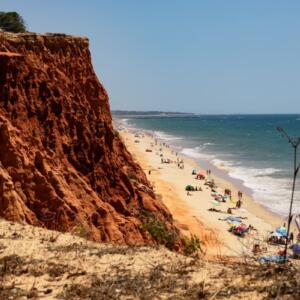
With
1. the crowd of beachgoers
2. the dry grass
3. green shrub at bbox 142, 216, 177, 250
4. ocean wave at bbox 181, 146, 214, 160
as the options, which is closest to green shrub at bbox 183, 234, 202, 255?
green shrub at bbox 142, 216, 177, 250

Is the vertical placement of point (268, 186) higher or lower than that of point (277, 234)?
higher

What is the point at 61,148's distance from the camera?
17.5 m

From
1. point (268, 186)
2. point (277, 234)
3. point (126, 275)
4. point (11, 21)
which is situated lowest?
point (277, 234)

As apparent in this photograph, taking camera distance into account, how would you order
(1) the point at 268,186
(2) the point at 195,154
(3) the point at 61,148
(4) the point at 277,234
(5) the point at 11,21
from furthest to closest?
(2) the point at 195,154
(1) the point at 268,186
(5) the point at 11,21
(4) the point at 277,234
(3) the point at 61,148

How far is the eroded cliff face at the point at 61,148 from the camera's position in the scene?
14172 mm

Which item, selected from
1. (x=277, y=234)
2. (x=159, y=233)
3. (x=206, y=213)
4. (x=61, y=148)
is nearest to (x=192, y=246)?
(x=159, y=233)

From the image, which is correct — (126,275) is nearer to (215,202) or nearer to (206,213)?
(206,213)

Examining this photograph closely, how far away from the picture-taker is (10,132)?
1485cm

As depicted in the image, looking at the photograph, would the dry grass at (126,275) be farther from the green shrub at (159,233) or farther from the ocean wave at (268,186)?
the ocean wave at (268,186)

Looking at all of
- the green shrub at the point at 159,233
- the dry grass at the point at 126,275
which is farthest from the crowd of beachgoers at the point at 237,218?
the dry grass at the point at 126,275

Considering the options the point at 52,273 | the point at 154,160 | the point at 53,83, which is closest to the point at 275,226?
the point at 53,83

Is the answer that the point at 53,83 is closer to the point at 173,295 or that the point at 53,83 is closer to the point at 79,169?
the point at 79,169

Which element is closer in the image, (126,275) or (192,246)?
(126,275)

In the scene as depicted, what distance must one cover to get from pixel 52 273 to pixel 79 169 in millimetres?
10203
